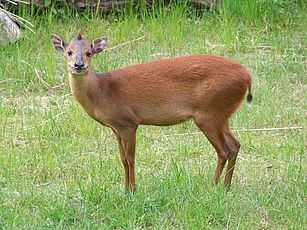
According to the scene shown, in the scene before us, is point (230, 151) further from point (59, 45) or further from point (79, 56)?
point (59, 45)

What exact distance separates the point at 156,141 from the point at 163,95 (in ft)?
4.48

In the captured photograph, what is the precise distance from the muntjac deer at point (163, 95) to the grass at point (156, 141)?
1.19 ft

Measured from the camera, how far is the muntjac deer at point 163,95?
6.33 m

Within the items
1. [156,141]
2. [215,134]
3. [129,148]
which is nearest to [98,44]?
[129,148]

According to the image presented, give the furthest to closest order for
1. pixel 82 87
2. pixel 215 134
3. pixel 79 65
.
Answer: pixel 215 134, pixel 82 87, pixel 79 65

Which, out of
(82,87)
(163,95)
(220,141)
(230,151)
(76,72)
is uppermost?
(76,72)

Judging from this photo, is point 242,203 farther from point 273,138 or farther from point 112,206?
point 273,138

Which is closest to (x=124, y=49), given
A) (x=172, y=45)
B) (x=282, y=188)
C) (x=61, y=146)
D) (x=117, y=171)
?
(x=172, y=45)

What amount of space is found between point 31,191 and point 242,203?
147 cm

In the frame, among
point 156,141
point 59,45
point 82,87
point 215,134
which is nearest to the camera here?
point 82,87

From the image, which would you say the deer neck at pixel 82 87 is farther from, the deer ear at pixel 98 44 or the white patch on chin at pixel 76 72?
the deer ear at pixel 98 44

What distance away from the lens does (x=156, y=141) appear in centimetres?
777

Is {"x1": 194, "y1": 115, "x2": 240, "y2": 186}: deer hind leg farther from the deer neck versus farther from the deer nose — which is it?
the deer nose

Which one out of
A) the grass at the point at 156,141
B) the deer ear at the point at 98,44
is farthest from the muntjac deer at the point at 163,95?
the grass at the point at 156,141
